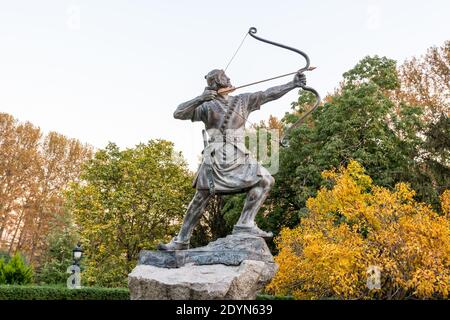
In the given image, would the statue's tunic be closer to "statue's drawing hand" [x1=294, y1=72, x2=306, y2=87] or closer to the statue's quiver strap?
the statue's quiver strap

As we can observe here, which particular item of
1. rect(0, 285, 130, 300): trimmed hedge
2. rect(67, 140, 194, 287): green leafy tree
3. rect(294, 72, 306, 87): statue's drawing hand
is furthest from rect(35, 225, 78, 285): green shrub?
rect(294, 72, 306, 87): statue's drawing hand

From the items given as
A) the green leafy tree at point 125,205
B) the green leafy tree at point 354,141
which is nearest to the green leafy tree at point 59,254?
the green leafy tree at point 125,205

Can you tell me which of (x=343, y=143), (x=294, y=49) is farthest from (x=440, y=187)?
(x=294, y=49)

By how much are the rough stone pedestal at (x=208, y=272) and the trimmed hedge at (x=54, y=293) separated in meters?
10.1

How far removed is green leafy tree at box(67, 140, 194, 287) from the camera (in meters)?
27.6

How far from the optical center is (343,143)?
873 inches

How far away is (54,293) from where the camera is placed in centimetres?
1762

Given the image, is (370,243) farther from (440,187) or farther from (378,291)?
(440,187)

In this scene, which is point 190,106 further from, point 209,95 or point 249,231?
point 249,231

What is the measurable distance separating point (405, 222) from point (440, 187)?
334 inches

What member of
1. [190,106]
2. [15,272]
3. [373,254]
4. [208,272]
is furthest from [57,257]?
[208,272]

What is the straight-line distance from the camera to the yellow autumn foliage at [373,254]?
1326 centimetres

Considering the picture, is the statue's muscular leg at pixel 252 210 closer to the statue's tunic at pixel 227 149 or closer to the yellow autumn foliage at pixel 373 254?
the statue's tunic at pixel 227 149

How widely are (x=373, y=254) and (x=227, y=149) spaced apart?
23.1ft
